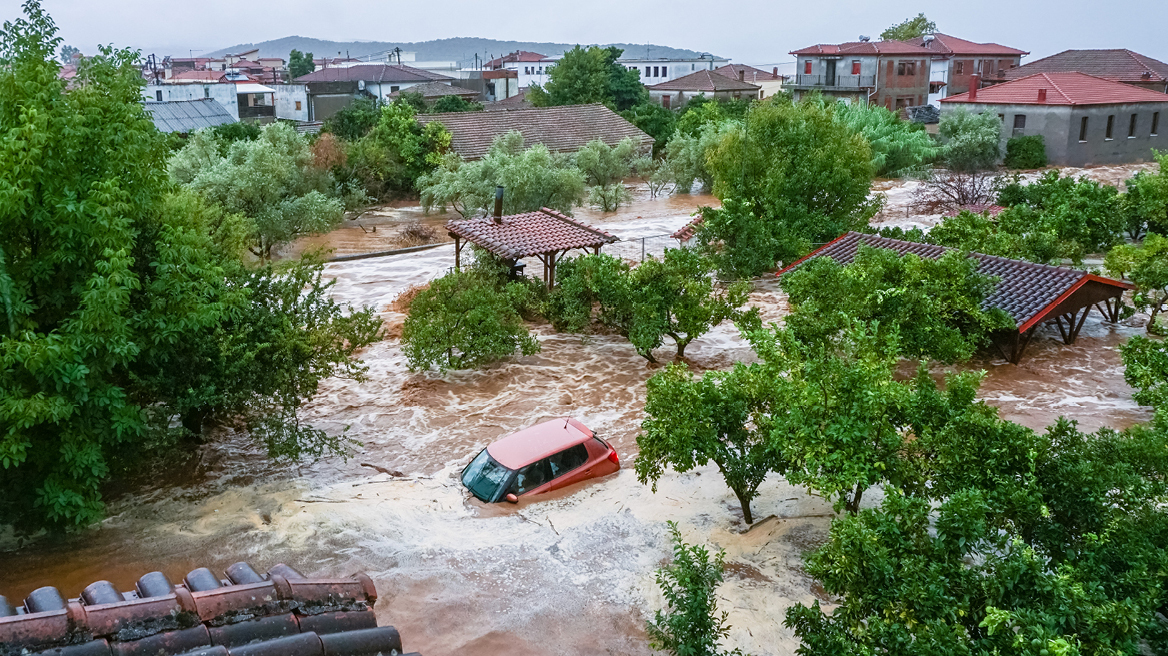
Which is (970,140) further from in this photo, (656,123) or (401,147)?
(401,147)

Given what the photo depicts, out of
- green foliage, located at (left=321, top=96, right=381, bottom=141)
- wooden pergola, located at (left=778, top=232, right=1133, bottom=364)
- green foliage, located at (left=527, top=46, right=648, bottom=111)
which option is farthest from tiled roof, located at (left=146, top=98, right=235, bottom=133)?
wooden pergola, located at (left=778, top=232, right=1133, bottom=364)

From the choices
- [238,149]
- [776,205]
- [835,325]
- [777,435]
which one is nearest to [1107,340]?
[776,205]

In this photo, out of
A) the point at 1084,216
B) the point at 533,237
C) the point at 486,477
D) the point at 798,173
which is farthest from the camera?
the point at 1084,216

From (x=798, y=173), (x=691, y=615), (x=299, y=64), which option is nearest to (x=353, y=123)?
(x=798, y=173)

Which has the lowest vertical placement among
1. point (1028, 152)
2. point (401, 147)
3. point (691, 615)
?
point (691, 615)

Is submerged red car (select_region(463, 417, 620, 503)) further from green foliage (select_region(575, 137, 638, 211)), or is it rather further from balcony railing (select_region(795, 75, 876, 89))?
balcony railing (select_region(795, 75, 876, 89))

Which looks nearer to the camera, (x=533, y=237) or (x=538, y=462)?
(x=538, y=462)

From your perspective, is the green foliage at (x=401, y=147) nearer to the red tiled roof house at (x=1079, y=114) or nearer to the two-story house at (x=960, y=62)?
the red tiled roof house at (x=1079, y=114)
